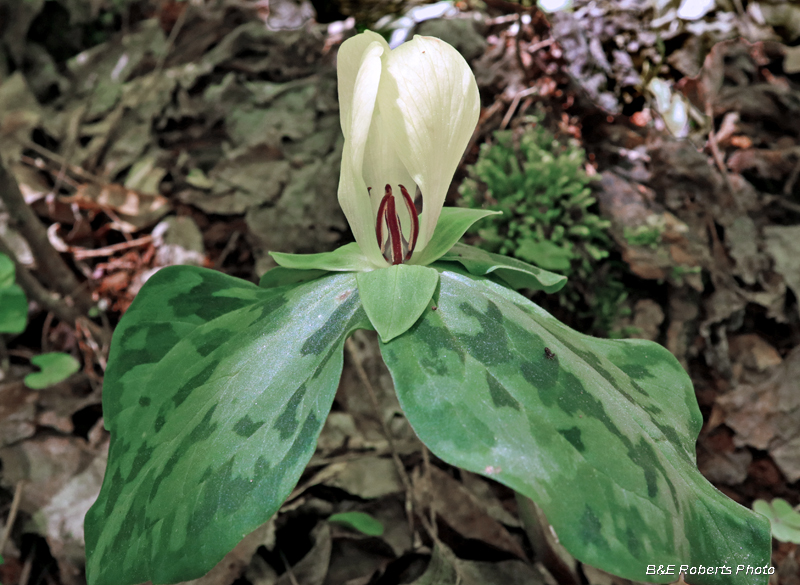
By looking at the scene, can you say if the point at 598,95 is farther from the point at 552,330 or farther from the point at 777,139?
the point at 552,330

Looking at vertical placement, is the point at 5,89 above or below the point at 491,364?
above

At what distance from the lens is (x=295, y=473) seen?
605 mm

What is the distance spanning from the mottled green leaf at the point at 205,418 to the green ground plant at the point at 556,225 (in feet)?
3.02

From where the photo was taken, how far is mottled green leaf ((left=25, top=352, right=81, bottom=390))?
150 centimetres

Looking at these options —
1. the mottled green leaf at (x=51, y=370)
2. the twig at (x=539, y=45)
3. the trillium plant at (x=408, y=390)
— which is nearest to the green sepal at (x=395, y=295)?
the trillium plant at (x=408, y=390)

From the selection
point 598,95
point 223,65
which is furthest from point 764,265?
point 223,65

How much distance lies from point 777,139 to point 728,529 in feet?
6.06

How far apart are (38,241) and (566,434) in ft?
5.43

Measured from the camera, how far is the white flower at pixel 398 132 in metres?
0.72

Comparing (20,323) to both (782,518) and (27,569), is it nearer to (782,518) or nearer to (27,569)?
(27,569)

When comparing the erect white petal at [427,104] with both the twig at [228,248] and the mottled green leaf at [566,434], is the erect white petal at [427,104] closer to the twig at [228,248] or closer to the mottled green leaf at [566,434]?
the mottled green leaf at [566,434]

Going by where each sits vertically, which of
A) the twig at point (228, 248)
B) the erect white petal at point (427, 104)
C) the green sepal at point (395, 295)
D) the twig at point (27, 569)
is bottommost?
the twig at point (27, 569)

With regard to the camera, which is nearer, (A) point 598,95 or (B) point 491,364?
(B) point 491,364

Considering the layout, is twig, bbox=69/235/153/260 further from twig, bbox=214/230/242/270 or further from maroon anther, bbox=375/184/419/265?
maroon anther, bbox=375/184/419/265
